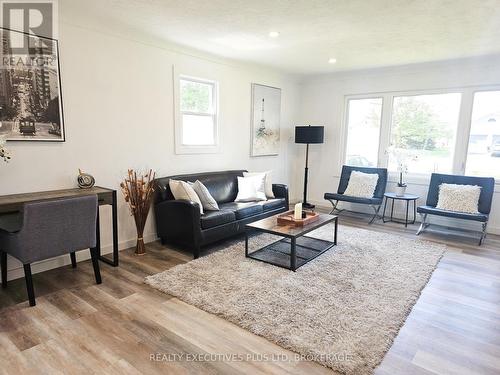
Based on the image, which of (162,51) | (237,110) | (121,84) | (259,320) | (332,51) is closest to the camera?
(259,320)

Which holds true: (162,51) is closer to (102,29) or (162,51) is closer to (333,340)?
(102,29)

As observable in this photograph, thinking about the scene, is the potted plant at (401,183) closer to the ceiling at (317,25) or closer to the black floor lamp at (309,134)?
the black floor lamp at (309,134)

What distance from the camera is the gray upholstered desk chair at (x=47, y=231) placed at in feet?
7.64

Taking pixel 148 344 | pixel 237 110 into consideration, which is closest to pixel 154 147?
pixel 237 110

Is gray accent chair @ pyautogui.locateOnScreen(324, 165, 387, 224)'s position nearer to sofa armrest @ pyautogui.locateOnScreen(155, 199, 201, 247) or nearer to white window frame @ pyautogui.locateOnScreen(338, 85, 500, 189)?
white window frame @ pyautogui.locateOnScreen(338, 85, 500, 189)

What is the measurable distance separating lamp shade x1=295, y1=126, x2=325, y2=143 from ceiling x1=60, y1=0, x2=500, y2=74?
138 centimetres

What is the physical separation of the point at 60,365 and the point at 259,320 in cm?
125

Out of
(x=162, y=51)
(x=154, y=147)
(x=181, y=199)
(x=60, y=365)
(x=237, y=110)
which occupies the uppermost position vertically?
(x=162, y=51)

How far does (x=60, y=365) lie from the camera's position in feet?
5.96

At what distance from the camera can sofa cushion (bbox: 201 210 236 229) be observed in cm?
346

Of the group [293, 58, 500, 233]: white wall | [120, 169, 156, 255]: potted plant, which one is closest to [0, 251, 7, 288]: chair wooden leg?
[120, 169, 156, 255]: potted plant

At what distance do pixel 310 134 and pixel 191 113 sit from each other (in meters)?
2.30

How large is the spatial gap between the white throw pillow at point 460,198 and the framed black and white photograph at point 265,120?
2.84 metres

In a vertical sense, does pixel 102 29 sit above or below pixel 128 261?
above
